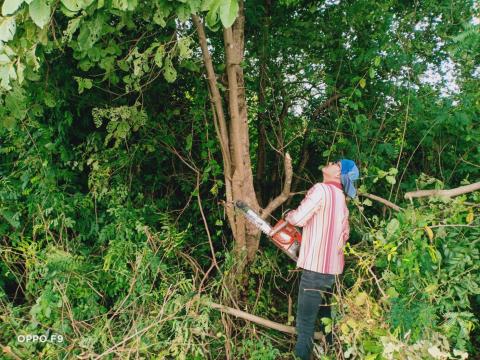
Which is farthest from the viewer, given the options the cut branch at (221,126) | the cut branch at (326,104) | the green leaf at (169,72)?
the cut branch at (326,104)

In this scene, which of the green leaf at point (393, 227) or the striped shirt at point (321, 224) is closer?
the green leaf at point (393, 227)

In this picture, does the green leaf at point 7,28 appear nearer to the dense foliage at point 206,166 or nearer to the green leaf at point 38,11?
the green leaf at point 38,11

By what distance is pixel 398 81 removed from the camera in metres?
3.59

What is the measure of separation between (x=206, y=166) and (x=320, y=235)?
1.54 m

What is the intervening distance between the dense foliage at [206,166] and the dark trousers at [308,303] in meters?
0.20

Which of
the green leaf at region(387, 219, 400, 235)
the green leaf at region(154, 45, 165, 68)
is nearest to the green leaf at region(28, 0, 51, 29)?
the green leaf at region(154, 45, 165, 68)

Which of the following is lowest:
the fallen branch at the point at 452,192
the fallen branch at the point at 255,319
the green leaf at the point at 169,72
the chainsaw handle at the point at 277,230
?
the fallen branch at the point at 255,319

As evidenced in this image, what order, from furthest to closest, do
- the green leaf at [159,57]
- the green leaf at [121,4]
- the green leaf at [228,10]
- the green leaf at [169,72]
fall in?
the green leaf at [169,72]
the green leaf at [159,57]
the green leaf at [121,4]
the green leaf at [228,10]

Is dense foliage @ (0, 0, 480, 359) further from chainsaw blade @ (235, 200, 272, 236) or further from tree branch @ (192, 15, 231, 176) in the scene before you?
chainsaw blade @ (235, 200, 272, 236)

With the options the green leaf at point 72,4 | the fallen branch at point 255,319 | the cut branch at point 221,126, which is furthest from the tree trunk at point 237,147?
the green leaf at point 72,4

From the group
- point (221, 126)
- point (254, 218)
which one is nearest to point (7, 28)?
point (221, 126)

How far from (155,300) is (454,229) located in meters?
2.25

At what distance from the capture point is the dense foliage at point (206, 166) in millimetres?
2697

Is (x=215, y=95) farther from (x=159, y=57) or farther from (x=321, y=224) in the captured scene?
(x=321, y=224)
